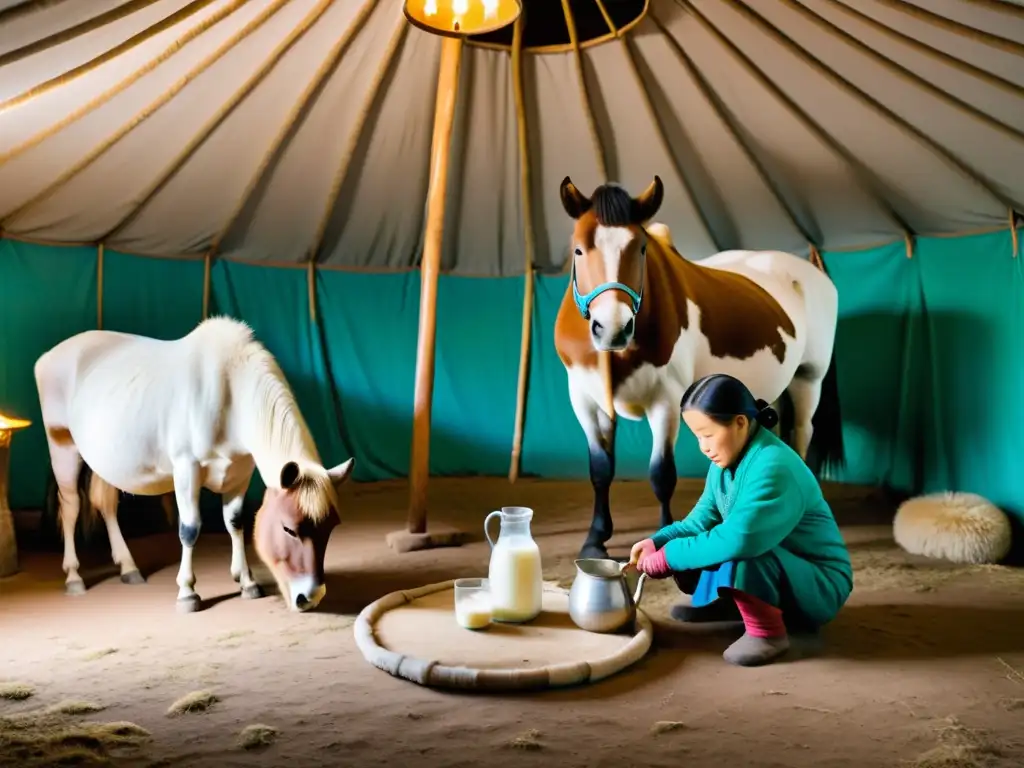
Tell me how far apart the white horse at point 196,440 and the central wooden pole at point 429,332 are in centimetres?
95

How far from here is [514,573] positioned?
2195mm

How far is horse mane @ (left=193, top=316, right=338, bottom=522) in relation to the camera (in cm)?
240

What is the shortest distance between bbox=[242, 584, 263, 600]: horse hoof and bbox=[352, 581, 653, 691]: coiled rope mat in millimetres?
624

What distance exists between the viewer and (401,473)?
17.0 ft

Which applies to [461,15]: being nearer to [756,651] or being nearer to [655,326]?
[655,326]

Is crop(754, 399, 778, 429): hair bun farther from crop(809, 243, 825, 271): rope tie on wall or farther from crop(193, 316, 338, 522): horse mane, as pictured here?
crop(809, 243, 825, 271): rope tie on wall

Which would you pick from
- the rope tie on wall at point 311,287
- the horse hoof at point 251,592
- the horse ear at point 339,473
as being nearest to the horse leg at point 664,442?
the horse ear at point 339,473

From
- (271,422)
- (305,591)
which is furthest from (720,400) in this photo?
(271,422)

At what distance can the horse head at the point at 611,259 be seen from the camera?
2621mm

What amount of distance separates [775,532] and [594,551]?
1249mm

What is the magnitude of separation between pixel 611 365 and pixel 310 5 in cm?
199

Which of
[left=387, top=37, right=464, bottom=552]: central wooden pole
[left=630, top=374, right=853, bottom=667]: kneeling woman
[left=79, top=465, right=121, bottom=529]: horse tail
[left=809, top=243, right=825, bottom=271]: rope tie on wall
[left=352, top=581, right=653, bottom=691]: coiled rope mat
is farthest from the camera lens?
[left=809, top=243, right=825, bottom=271]: rope tie on wall

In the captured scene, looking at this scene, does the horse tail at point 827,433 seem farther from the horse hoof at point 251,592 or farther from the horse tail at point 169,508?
the horse tail at point 169,508

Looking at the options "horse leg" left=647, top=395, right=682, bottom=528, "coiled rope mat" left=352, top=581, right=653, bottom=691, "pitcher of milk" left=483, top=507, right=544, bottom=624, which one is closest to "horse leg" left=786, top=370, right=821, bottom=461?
"horse leg" left=647, top=395, right=682, bottom=528
